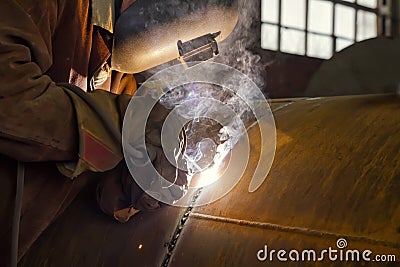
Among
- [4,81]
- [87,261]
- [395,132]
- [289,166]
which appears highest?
[4,81]

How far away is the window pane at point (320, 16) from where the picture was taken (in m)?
5.80

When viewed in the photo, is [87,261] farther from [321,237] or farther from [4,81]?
[321,237]

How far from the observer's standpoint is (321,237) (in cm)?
102

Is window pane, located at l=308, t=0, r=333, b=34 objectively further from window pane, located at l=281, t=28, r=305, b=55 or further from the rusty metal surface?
the rusty metal surface

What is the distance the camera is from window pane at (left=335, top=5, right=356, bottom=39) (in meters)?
6.02

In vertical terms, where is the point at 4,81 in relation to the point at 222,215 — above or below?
above

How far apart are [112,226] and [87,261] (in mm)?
98

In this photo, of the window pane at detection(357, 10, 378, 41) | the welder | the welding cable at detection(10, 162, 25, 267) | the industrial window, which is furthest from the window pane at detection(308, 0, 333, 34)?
the welding cable at detection(10, 162, 25, 267)

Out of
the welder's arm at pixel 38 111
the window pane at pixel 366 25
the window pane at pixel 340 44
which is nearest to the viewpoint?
the welder's arm at pixel 38 111

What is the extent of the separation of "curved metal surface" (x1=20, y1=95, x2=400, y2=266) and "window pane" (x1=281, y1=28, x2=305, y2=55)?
164 inches

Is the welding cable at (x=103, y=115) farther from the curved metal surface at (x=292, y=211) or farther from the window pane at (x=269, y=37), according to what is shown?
the window pane at (x=269, y=37)

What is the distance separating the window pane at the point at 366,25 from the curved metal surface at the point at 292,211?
502 centimetres

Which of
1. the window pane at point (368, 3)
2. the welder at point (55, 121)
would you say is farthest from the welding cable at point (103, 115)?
the window pane at point (368, 3)

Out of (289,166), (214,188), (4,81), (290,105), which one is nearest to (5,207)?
(4,81)
